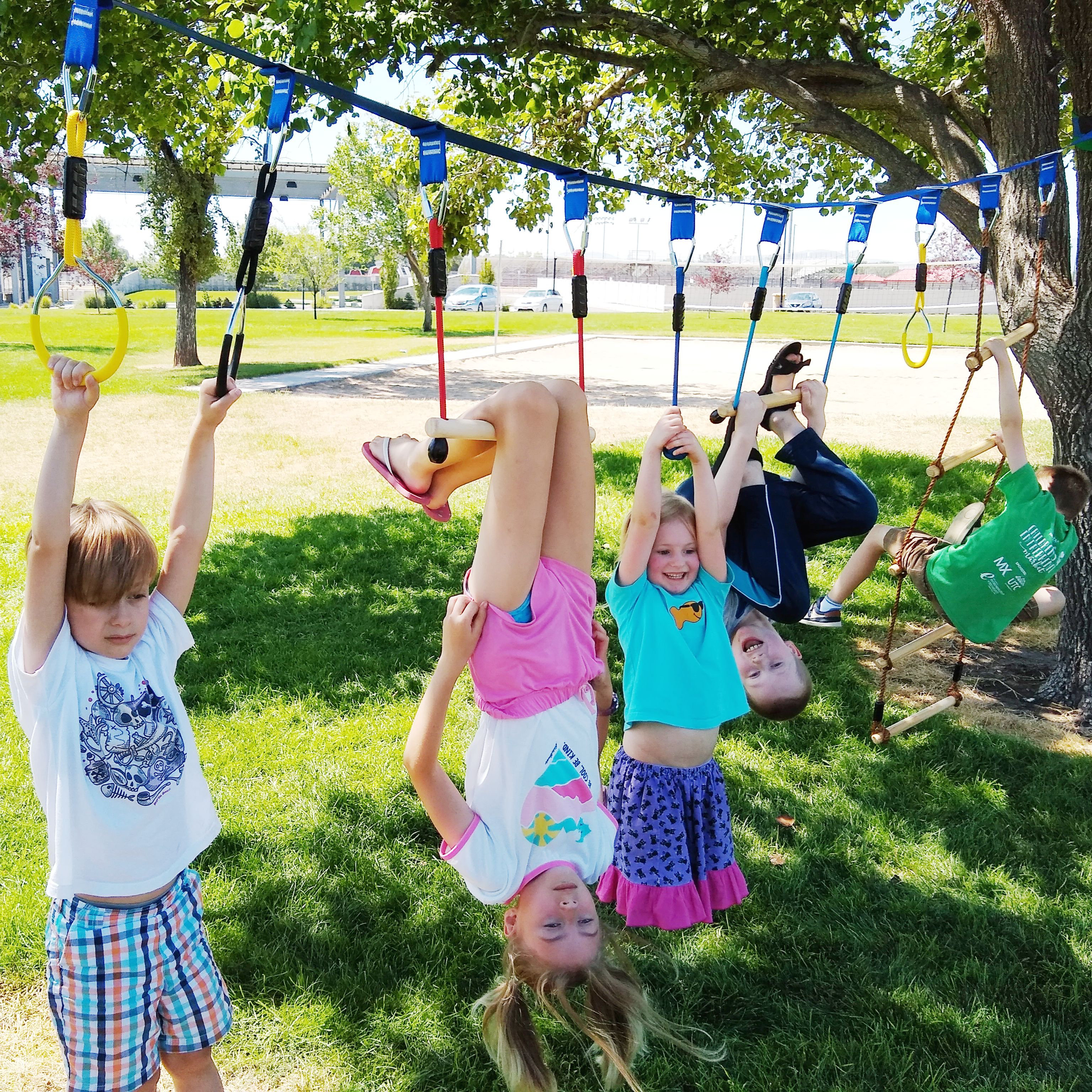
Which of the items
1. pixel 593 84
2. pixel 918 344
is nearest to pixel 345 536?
pixel 593 84

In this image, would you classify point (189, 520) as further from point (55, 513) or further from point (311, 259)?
point (311, 259)

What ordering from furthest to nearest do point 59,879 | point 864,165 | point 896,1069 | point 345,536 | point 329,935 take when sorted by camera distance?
1. point 864,165
2. point 345,536
3. point 329,935
4. point 896,1069
5. point 59,879

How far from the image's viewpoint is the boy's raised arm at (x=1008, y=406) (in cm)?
347

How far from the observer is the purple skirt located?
121 inches

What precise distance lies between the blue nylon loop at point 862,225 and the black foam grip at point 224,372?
253 cm

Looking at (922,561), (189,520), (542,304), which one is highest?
(542,304)

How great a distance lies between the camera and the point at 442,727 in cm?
223

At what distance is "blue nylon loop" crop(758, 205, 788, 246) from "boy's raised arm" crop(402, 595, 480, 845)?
6.50 ft

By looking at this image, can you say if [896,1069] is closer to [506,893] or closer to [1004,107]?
[506,893]

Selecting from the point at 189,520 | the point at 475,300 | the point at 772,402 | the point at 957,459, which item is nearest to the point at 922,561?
the point at 957,459

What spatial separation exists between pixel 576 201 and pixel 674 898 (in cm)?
221

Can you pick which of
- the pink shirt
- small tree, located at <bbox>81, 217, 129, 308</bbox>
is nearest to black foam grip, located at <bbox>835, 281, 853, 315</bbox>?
the pink shirt

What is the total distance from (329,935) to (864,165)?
7.34 metres

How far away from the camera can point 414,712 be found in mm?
4676
